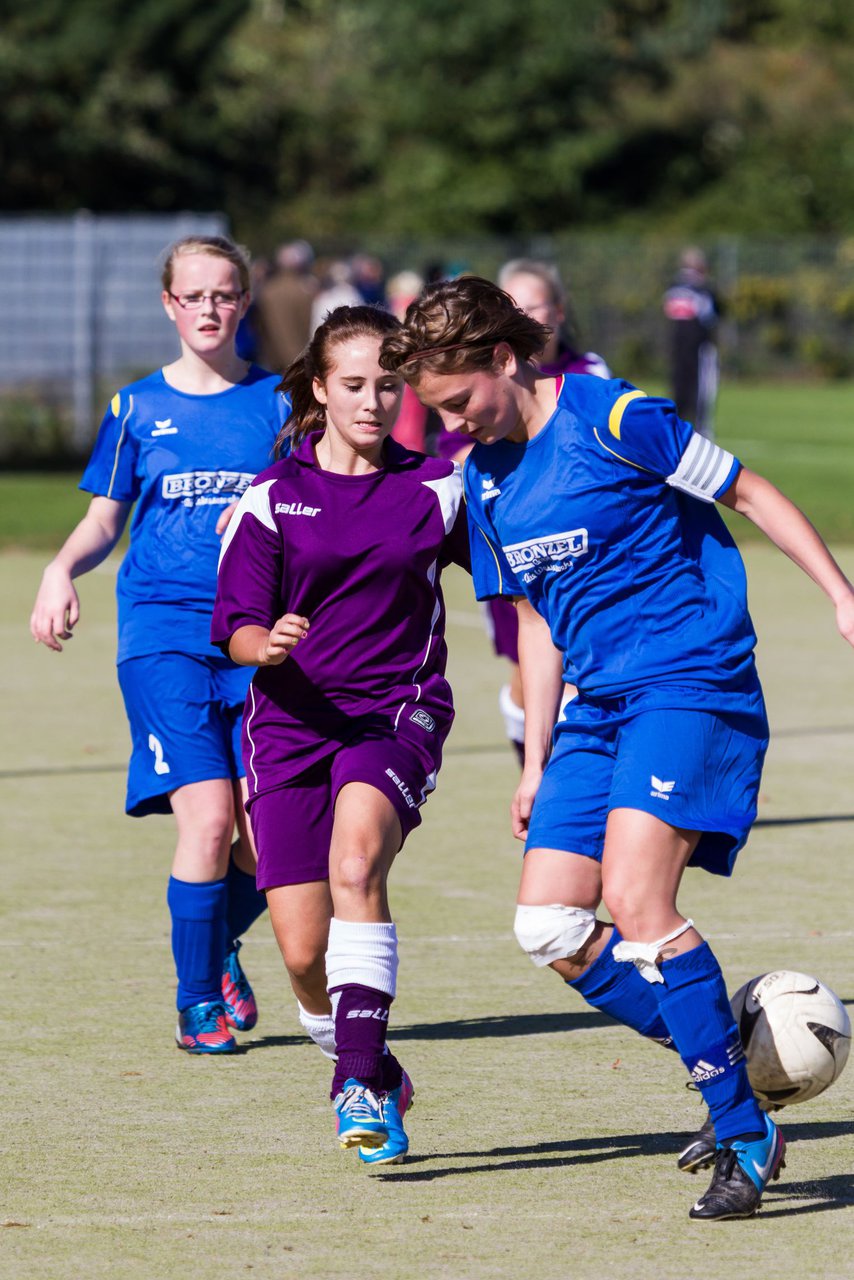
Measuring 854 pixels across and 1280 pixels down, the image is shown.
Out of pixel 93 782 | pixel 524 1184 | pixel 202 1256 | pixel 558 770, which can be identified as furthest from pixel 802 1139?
pixel 93 782

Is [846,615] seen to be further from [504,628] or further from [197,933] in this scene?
[504,628]

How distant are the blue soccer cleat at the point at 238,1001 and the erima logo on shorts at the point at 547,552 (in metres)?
1.78

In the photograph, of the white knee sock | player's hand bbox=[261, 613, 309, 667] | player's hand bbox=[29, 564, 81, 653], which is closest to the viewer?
player's hand bbox=[261, 613, 309, 667]

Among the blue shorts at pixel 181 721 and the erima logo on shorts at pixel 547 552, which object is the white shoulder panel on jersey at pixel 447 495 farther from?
the blue shorts at pixel 181 721

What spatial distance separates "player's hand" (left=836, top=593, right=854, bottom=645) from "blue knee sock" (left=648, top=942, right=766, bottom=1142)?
69 centimetres

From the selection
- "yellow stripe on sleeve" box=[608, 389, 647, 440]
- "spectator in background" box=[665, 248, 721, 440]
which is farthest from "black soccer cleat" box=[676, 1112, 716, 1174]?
"spectator in background" box=[665, 248, 721, 440]

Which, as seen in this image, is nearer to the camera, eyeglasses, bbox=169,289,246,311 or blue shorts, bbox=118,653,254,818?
blue shorts, bbox=118,653,254,818

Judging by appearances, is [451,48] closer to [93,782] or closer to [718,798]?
[93,782]

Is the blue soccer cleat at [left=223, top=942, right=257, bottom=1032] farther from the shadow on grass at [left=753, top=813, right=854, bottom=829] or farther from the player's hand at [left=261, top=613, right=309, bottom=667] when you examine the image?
the shadow on grass at [left=753, top=813, right=854, bottom=829]

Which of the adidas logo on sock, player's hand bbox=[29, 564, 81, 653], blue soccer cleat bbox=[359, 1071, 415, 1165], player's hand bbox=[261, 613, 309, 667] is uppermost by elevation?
player's hand bbox=[261, 613, 309, 667]

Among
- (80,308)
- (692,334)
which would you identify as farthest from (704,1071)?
(692,334)

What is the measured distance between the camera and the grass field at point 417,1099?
13.8 ft

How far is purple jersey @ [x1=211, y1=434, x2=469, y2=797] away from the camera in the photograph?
4.92m

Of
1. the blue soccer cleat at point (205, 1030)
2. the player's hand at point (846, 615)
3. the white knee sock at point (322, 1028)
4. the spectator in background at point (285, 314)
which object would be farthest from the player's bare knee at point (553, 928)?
the spectator in background at point (285, 314)
